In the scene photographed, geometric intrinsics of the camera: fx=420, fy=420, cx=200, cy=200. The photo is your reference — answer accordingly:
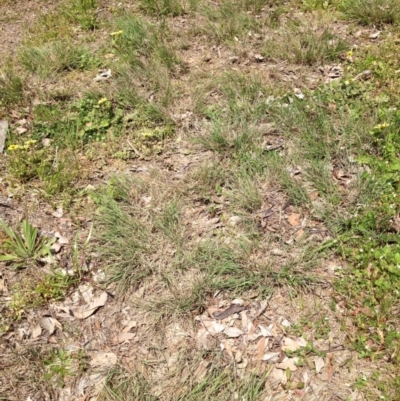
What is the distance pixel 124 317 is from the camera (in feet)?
10.3

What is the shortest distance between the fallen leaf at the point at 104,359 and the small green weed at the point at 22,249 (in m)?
0.99

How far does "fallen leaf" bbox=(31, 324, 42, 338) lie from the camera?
303 cm

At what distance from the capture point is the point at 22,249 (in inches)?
134

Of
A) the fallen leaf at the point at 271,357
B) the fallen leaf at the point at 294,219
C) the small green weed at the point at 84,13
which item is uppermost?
the small green weed at the point at 84,13

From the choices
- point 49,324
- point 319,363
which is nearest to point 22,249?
point 49,324

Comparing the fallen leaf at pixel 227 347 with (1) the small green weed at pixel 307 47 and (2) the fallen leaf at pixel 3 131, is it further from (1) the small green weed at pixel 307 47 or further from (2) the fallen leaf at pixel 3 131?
(1) the small green weed at pixel 307 47

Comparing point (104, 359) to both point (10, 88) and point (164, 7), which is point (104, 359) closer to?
point (10, 88)

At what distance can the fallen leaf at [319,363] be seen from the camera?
2.71 m

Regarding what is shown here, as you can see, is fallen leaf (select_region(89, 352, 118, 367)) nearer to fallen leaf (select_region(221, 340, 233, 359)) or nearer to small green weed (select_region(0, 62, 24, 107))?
fallen leaf (select_region(221, 340, 233, 359))

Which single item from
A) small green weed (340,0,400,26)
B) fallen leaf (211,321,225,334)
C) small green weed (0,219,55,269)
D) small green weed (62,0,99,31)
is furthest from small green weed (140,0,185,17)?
fallen leaf (211,321,225,334)

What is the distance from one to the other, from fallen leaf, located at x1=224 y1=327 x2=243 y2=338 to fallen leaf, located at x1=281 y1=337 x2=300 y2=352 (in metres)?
0.30

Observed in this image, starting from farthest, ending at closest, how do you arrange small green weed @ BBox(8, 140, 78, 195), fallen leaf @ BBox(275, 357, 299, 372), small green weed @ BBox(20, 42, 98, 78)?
1. small green weed @ BBox(20, 42, 98, 78)
2. small green weed @ BBox(8, 140, 78, 195)
3. fallen leaf @ BBox(275, 357, 299, 372)

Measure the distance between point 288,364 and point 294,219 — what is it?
1244mm

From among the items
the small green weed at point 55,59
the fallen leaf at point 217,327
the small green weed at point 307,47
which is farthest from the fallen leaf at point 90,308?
the small green weed at point 307,47
